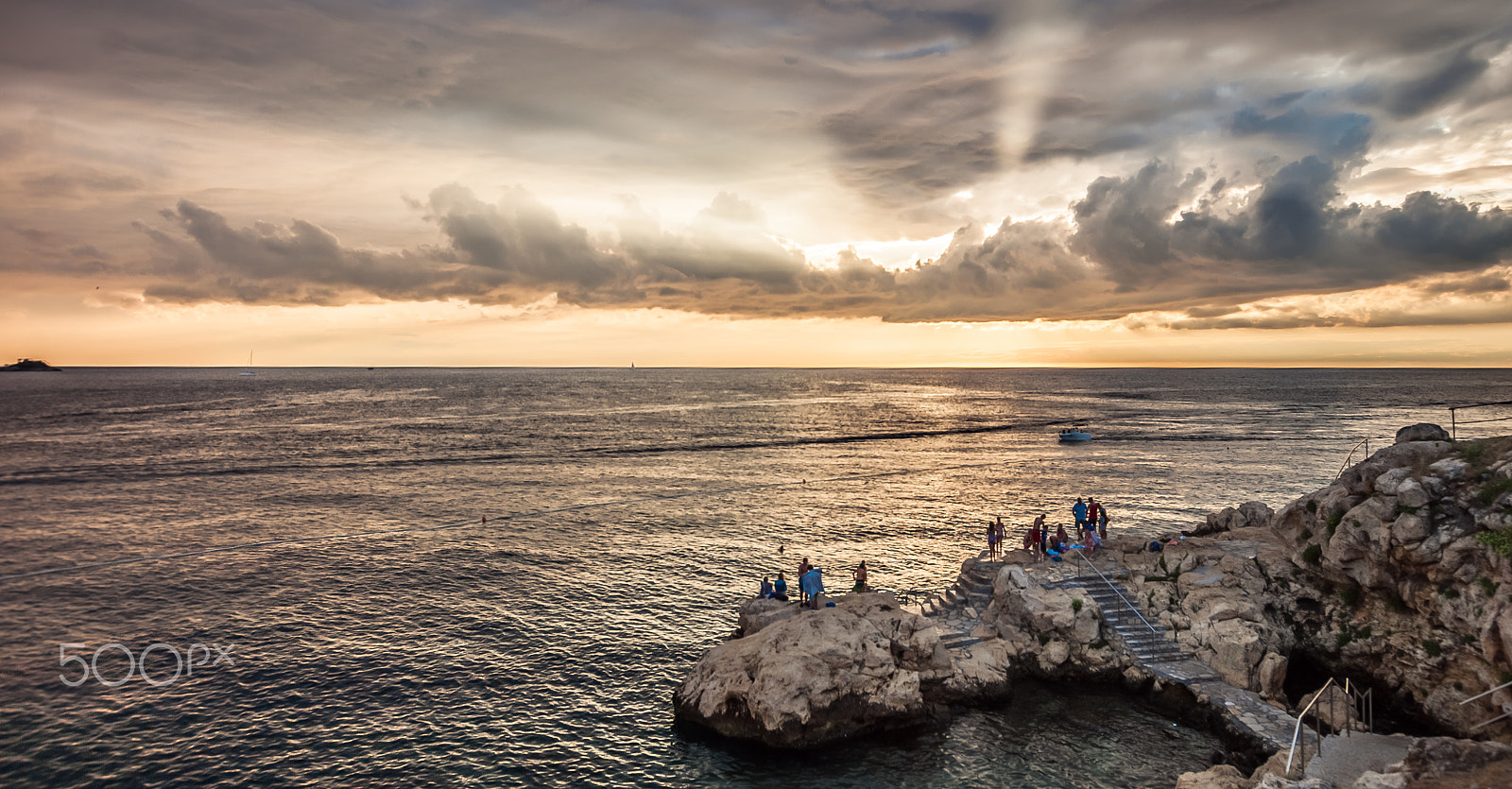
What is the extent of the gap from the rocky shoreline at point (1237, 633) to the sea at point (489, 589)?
1191 millimetres

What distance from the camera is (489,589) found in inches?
1603

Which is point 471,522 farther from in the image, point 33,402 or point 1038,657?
point 33,402

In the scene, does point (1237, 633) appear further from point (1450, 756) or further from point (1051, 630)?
point (1450, 756)

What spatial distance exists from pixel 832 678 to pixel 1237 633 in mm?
16477

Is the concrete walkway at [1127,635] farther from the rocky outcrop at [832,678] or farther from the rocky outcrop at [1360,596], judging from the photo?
the rocky outcrop at [832,678]

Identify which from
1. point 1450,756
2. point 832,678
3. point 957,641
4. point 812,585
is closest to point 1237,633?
point 957,641

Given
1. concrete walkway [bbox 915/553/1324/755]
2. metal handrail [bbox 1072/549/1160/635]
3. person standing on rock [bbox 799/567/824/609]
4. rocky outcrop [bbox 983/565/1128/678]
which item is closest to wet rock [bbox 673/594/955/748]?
person standing on rock [bbox 799/567/824/609]

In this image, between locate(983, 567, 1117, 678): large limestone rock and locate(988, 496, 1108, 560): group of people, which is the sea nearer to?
locate(983, 567, 1117, 678): large limestone rock

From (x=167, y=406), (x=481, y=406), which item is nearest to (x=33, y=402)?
(x=167, y=406)

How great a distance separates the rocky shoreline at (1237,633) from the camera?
23375 millimetres

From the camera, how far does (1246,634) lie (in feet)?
89.2

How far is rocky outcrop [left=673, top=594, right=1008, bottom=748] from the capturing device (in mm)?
24047

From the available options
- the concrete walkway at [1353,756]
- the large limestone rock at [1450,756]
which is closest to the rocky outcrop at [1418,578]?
the concrete walkway at [1353,756]

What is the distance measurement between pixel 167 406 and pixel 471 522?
158 m
